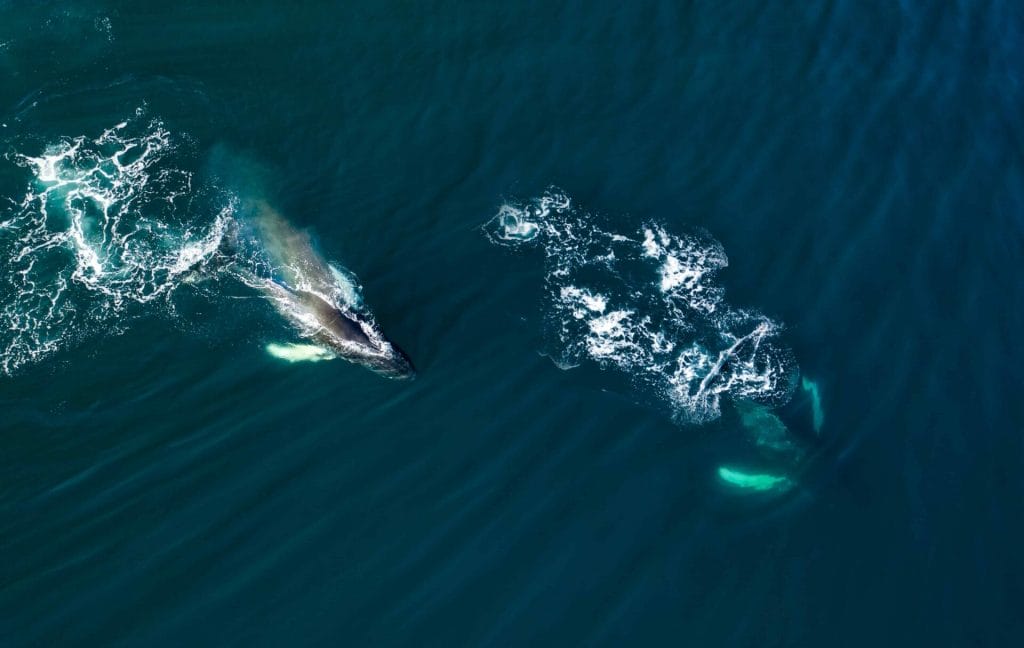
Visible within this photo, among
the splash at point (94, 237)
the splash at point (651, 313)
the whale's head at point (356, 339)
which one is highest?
the splash at point (651, 313)

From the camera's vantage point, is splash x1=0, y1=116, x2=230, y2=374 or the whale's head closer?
splash x1=0, y1=116, x2=230, y2=374

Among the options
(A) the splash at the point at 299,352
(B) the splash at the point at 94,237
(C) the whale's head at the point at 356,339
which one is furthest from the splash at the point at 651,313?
(B) the splash at the point at 94,237

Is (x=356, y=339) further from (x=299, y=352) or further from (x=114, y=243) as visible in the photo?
(x=114, y=243)

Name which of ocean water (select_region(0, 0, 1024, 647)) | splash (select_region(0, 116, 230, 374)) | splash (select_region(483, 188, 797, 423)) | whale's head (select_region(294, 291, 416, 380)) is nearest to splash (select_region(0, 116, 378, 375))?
splash (select_region(0, 116, 230, 374))

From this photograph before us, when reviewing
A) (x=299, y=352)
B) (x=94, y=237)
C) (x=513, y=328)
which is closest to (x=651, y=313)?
(x=513, y=328)

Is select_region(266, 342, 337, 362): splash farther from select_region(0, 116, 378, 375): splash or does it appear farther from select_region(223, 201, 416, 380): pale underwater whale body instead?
select_region(223, 201, 416, 380): pale underwater whale body

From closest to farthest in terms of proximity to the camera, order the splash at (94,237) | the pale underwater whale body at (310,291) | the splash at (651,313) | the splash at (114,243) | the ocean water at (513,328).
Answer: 1. the ocean water at (513,328)
2. the splash at (94,237)
3. the splash at (114,243)
4. the pale underwater whale body at (310,291)
5. the splash at (651,313)

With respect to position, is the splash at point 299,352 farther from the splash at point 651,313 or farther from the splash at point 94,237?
the splash at point 651,313

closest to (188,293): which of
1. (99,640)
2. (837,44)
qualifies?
(99,640)
